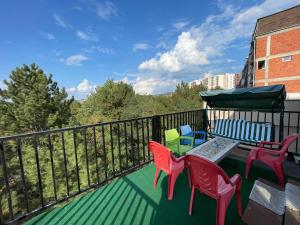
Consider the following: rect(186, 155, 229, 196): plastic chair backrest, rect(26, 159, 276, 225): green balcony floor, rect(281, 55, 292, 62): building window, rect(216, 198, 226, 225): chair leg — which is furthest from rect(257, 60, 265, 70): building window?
rect(216, 198, 226, 225): chair leg

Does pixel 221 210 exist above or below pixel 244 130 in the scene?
below

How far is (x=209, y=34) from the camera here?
8422 millimetres

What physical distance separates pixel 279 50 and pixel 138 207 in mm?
20285

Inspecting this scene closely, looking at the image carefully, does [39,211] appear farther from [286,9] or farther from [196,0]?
[286,9]

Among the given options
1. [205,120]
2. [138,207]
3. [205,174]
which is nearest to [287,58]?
[205,120]

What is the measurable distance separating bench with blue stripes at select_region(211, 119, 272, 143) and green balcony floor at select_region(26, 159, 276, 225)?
3.72 ft

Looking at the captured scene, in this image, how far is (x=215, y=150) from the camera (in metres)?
2.60

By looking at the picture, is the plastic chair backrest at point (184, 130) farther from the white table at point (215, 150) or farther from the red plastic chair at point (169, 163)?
the red plastic chair at point (169, 163)

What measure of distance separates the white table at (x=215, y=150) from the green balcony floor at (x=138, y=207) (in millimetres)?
483

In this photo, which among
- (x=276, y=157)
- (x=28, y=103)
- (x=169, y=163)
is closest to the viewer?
(x=169, y=163)

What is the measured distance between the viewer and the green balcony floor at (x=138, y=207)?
1715 millimetres

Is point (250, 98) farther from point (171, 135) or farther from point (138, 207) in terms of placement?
point (138, 207)

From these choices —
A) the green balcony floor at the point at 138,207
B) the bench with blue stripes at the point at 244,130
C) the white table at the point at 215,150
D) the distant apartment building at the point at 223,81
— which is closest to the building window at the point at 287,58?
the bench with blue stripes at the point at 244,130

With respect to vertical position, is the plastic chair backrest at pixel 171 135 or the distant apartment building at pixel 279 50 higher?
the distant apartment building at pixel 279 50
